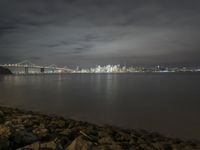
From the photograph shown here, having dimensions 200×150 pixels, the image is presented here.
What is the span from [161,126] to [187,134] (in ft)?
4.70

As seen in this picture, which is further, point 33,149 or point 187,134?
point 187,134

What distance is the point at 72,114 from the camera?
1374cm

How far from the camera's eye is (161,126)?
10.4m

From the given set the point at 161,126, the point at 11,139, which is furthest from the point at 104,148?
Answer: the point at 161,126

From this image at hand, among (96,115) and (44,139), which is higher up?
(44,139)

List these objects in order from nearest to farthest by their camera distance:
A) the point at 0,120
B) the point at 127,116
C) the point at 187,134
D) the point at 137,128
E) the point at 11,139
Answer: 1. the point at 11,139
2. the point at 0,120
3. the point at 187,134
4. the point at 137,128
5. the point at 127,116

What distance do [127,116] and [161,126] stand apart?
265 cm

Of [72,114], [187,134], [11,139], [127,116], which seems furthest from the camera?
[72,114]

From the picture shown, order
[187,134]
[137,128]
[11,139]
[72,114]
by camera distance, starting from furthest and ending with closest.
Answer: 1. [72,114]
2. [137,128]
3. [187,134]
4. [11,139]

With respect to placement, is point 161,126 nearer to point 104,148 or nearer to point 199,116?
point 199,116

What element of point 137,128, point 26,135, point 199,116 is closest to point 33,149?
point 26,135

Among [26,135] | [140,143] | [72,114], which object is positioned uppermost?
[26,135]

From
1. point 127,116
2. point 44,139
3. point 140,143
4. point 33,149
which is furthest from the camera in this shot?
point 127,116

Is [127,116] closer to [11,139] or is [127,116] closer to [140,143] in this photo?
[140,143]
